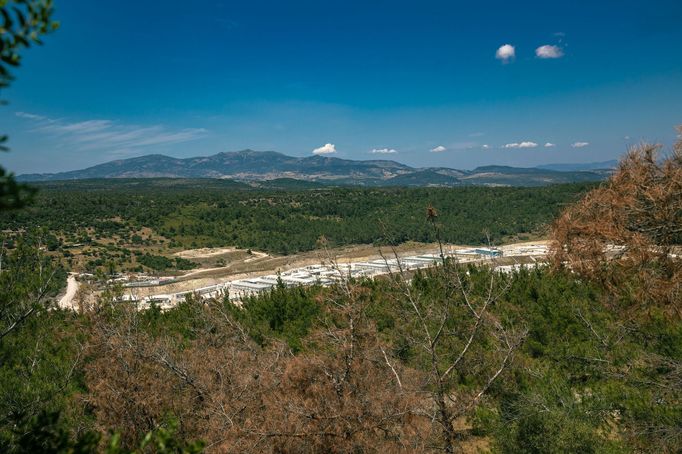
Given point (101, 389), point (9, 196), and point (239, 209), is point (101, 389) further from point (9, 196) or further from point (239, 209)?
point (239, 209)

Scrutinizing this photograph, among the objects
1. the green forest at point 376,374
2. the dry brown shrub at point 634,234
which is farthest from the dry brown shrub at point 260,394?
the dry brown shrub at point 634,234

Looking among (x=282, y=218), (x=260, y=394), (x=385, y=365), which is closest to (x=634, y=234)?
(x=385, y=365)

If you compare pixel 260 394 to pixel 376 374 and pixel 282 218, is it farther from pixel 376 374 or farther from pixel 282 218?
pixel 282 218

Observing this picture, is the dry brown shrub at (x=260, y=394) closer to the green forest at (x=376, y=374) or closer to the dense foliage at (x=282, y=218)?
the green forest at (x=376, y=374)

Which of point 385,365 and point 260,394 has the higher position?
point 385,365

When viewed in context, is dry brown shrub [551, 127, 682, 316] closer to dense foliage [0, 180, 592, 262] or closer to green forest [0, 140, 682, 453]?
green forest [0, 140, 682, 453]

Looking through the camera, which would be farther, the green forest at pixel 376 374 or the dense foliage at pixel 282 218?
the dense foliage at pixel 282 218

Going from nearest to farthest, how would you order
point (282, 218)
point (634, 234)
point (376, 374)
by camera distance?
point (634, 234) < point (376, 374) < point (282, 218)

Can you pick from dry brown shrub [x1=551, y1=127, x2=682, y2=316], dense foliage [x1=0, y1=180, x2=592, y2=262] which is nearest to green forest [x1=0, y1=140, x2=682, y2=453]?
dry brown shrub [x1=551, y1=127, x2=682, y2=316]
